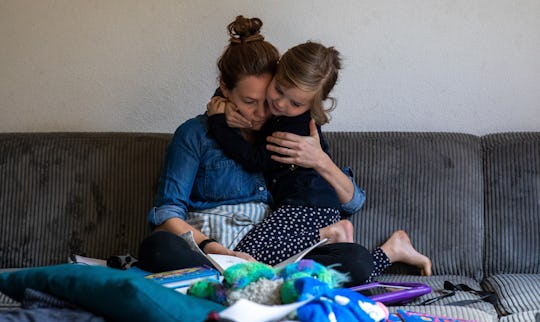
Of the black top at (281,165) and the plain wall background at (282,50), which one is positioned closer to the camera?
the black top at (281,165)

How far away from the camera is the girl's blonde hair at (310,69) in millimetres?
1980

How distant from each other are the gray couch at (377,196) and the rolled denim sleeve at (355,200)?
0.11 feet

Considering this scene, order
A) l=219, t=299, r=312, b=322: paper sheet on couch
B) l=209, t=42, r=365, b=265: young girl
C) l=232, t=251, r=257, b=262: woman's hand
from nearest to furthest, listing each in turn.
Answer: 1. l=219, t=299, r=312, b=322: paper sheet on couch
2. l=232, t=251, r=257, b=262: woman's hand
3. l=209, t=42, r=365, b=265: young girl

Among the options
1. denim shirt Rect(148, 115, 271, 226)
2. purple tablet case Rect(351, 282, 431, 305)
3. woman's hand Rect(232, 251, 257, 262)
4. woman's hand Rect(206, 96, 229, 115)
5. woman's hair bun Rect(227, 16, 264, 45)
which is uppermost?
woman's hair bun Rect(227, 16, 264, 45)

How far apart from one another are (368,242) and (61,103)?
112 cm

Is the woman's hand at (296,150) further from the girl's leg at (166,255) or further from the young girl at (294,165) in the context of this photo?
the girl's leg at (166,255)

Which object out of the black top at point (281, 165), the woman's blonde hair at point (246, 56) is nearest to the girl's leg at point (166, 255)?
the black top at point (281, 165)

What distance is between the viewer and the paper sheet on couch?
1.09 metres

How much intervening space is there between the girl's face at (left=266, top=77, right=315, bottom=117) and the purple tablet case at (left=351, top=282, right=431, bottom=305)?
0.51 m

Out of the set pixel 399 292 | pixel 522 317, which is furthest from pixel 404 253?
pixel 522 317

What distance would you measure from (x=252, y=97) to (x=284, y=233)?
0.37m

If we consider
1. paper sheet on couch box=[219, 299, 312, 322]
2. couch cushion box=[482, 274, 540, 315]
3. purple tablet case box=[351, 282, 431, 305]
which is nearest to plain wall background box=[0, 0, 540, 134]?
couch cushion box=[482, 274, 540, 315]

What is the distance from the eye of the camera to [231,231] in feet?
6.80

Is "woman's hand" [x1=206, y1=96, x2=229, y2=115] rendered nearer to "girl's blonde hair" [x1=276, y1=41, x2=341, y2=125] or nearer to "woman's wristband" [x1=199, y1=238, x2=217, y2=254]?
"girl's blonde hair" [x1=276, y1=41, x2=341, y2=125]
